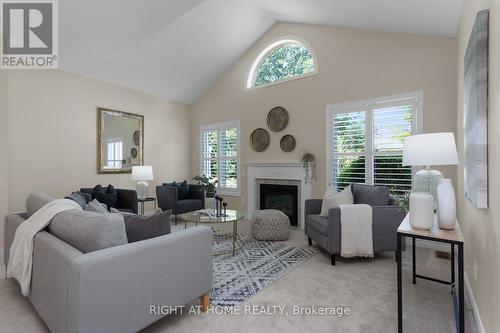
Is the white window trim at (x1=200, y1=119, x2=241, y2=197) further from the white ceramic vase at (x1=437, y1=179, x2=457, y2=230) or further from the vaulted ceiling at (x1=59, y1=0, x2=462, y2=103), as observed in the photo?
the white ceramic vase at (x1=437, y1=179, x2=457, y2=230)

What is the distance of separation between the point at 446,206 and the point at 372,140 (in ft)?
8.23

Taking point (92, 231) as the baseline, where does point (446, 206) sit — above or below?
above

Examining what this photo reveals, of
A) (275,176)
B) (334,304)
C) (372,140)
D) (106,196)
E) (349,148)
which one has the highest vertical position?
(372,140)

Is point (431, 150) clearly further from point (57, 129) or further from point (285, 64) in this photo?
point (57, 129)

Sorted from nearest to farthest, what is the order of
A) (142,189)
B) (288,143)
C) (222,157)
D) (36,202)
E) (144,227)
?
(144,227)
(36,202)
(288,143)
(142,189)
(222,157)

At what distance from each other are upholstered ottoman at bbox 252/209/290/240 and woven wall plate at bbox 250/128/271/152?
6.28 feet

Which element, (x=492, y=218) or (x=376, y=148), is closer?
(x=492, y=218)

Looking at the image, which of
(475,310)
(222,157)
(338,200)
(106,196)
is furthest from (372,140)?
(106,196)

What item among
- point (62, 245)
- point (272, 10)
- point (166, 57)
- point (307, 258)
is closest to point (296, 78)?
point (272, 10)

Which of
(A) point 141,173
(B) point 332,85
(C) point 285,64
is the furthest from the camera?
(C) point 285,64

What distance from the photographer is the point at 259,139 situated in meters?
5.65

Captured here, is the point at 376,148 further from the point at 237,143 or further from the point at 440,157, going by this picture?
the point at 237,143

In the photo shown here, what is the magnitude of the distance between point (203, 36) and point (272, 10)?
4.52ft

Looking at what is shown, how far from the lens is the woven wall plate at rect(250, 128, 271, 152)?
5.55m
